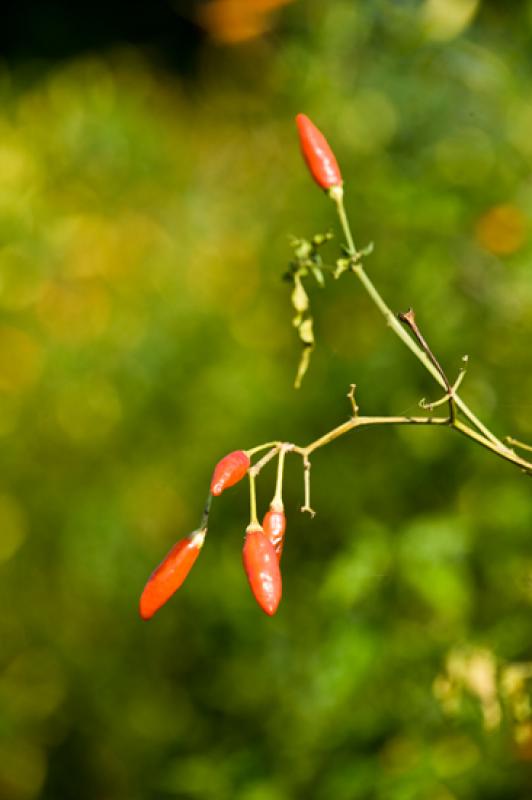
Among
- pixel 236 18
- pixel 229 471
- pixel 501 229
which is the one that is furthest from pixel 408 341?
pixel 236 18

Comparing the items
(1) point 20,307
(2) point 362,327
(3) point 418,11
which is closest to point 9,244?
(1) point 20,307

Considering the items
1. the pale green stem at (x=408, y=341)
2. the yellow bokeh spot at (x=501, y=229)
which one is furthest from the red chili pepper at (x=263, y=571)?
the yellow bokeh spot at (x=501, y=229)

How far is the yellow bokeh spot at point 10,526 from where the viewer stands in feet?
11.7

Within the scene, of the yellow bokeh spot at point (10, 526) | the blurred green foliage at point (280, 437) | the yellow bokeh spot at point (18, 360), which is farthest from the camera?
the yellow bokeh spot at point (18, 360)

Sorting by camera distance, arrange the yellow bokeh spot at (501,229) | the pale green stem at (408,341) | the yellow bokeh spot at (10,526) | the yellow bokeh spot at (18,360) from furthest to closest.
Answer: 1. the yellow bokeh spot at (18,360)
2. the yellow bokeh spot at (10,526)
3. the yellow bokeh spot at (501,229)
4. the pale green stem at (408,341)

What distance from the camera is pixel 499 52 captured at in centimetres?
241

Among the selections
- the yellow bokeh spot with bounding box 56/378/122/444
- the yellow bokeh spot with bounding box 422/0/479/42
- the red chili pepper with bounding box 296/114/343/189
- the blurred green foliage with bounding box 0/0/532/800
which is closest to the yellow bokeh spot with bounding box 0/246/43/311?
the blurred green foliage with bounding box 0/0/532/800

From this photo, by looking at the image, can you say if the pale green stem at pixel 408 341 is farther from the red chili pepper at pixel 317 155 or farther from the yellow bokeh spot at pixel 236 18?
the yellow bokeh spot at pixel 236 18

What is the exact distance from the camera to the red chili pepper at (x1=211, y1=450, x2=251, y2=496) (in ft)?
3.81

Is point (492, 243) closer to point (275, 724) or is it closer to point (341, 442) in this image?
point (341, 442)

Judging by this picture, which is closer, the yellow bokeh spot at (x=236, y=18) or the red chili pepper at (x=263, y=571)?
the red chili pepper at (x=263, y=571)

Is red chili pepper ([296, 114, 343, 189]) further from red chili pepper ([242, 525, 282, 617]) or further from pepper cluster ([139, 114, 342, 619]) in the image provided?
red chili pepper ([242, 525, 282, 617])

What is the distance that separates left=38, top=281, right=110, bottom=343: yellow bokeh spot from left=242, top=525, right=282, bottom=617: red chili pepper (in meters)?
2.90

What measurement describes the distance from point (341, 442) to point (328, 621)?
786 mm
